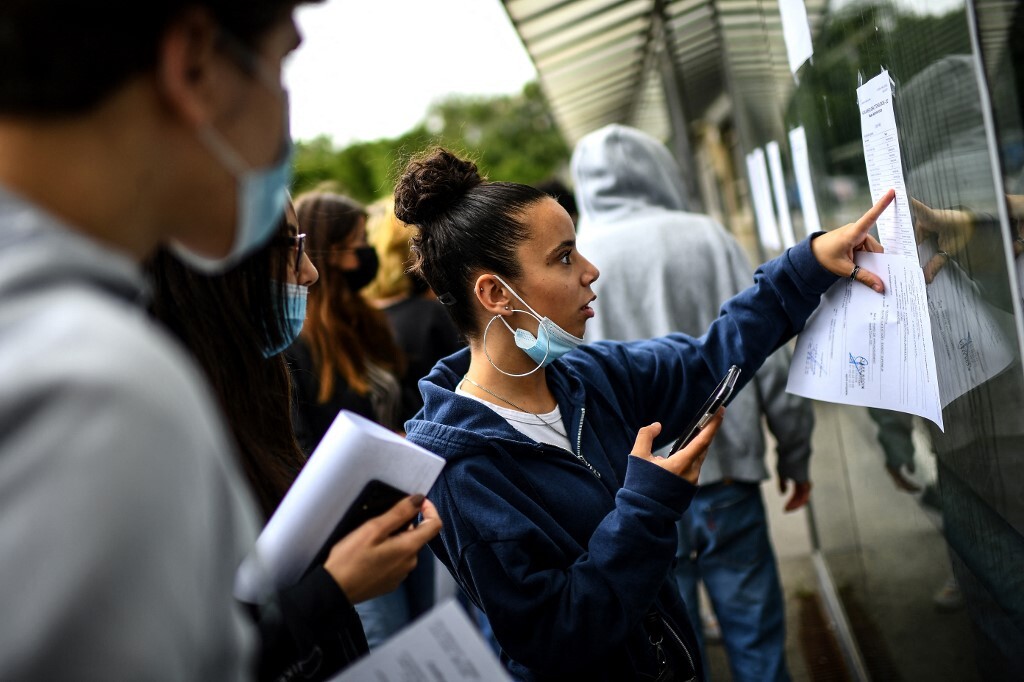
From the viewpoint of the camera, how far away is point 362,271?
386 cm

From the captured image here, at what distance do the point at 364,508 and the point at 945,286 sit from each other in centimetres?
111

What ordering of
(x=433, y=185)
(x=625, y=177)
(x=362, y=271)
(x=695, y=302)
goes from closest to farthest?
(x=433, y=185) → (x=695, y=302) → (x=625, y=177) → (x=362, y=271)

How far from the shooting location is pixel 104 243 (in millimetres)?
893

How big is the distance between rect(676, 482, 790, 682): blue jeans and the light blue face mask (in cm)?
181

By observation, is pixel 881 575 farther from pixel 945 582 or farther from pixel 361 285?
pixel 361 285

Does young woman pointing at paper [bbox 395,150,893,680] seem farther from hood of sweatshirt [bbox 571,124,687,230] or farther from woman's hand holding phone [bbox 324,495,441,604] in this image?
hood of sweatshirt [bbox 571,124,687,230]

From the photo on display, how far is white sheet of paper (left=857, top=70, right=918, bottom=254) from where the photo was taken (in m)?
1.84

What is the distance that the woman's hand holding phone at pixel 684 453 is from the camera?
186cm

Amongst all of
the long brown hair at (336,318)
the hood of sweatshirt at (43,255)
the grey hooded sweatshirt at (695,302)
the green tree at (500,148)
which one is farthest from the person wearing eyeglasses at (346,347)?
the green tree at (500,148)

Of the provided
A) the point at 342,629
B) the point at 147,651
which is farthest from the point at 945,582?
the point at 147,651

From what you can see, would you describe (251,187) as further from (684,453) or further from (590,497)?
(590,497)

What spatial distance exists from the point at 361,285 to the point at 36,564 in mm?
3221

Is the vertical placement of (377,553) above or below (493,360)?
above

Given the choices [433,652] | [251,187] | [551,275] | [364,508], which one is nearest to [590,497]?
[551,275]
